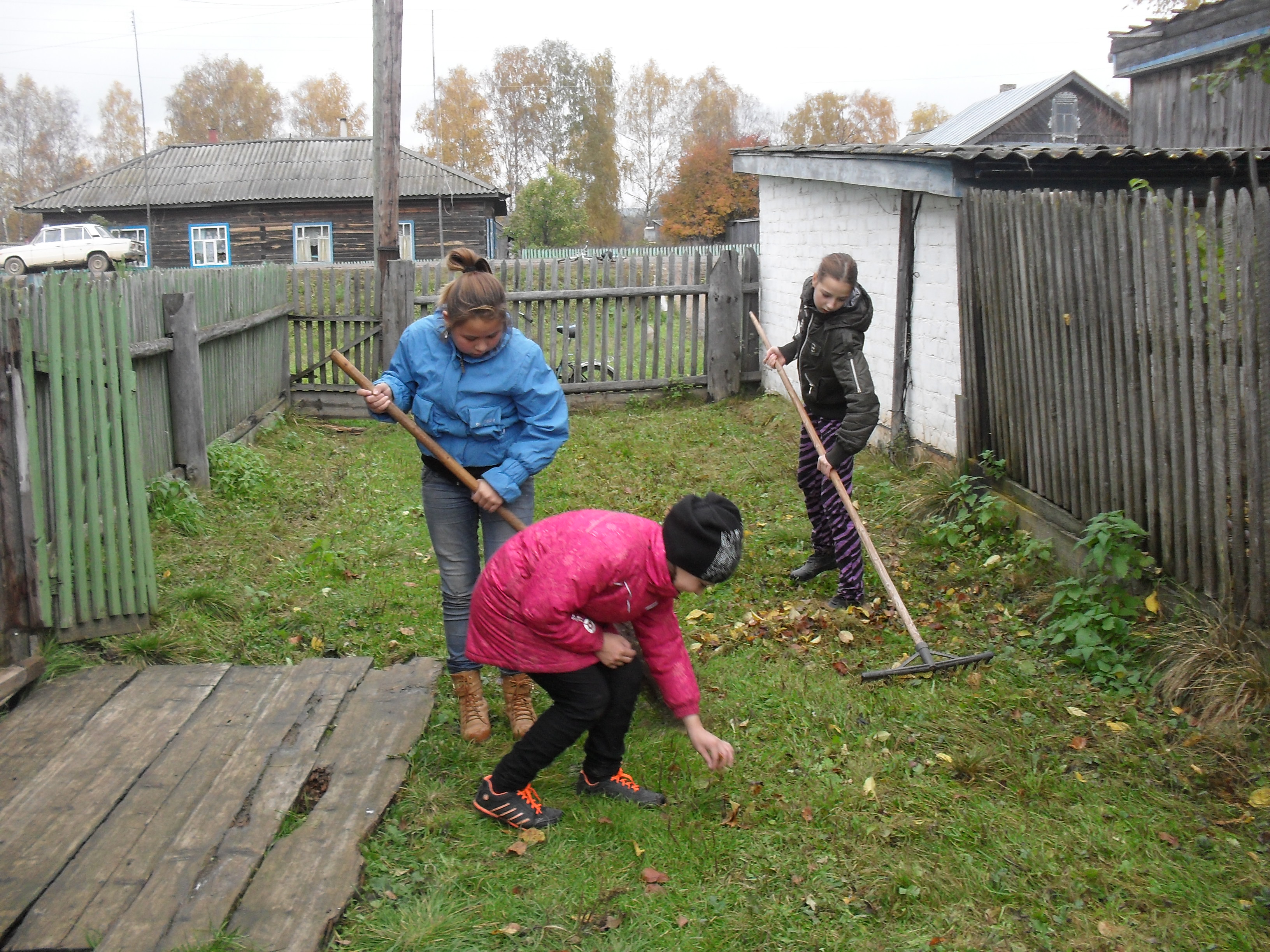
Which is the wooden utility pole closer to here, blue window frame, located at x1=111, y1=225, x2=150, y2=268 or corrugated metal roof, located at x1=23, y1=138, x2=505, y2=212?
corrugated metal roof, located at x1=23, y1=138, x2=505, y2=212

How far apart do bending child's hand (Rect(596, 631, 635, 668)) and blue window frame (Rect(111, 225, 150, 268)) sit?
3384cm

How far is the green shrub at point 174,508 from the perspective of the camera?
6312 millimetres

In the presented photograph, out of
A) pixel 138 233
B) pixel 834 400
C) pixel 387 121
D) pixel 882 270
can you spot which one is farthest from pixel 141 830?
pixel 138 233

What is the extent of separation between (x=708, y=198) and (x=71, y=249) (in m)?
24.6

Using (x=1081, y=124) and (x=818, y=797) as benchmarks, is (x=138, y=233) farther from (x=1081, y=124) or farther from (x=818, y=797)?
(x=818, y=797)

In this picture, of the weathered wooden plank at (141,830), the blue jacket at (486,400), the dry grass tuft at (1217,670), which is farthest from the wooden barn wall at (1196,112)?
the weathered wooden plank at (141,830)

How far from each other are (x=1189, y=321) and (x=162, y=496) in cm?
577

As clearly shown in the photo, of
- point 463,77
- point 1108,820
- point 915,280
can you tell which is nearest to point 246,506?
point 915,280

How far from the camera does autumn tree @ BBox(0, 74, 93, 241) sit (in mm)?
68500

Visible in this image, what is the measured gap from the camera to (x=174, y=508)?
21.0 feet

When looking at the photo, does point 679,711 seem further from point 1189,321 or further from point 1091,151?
point 1091,151

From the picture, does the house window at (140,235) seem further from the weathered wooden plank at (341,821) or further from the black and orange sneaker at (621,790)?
the black and orange sneaker at (621,790)

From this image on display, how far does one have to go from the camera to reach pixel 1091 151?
22.4 ft

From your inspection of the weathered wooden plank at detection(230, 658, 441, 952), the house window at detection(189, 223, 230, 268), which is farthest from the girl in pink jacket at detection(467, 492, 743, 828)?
the house window at detection(189, 223, 230, 268)
